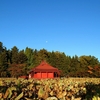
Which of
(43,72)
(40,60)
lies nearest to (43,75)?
(43,72)

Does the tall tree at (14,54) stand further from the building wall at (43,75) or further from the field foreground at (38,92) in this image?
the field foreground at (38,92)

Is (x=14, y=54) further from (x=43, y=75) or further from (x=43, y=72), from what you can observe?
(x=43, y=75)

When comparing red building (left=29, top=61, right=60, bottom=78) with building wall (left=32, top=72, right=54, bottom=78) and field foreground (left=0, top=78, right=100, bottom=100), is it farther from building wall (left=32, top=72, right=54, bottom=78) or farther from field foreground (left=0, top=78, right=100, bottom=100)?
field foreground (left=0, top=78, right=100, bottom=100)

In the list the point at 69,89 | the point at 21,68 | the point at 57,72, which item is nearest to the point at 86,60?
the point at 21,68

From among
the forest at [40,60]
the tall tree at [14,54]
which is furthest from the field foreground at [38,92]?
the tall tree at [14,54]

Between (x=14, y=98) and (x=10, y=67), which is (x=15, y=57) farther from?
(x=14, y=98)

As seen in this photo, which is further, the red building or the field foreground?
the red building

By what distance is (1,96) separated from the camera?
240 cm

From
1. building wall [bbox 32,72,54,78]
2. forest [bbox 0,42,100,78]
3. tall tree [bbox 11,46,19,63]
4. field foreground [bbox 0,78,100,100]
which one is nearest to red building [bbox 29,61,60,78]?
building wall [bbox 32,72,54,78]

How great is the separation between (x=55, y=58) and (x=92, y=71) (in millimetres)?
23994

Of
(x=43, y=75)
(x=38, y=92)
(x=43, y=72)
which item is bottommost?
(x=38, y=92)

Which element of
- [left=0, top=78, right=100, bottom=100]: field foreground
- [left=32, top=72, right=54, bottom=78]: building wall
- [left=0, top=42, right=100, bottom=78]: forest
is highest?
[left=0, top=42, right=100, bottom=78]: forest

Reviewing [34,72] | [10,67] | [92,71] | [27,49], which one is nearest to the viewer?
[34,72]

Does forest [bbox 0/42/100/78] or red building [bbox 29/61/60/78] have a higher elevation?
forest [bbox 0/42/100/78]
